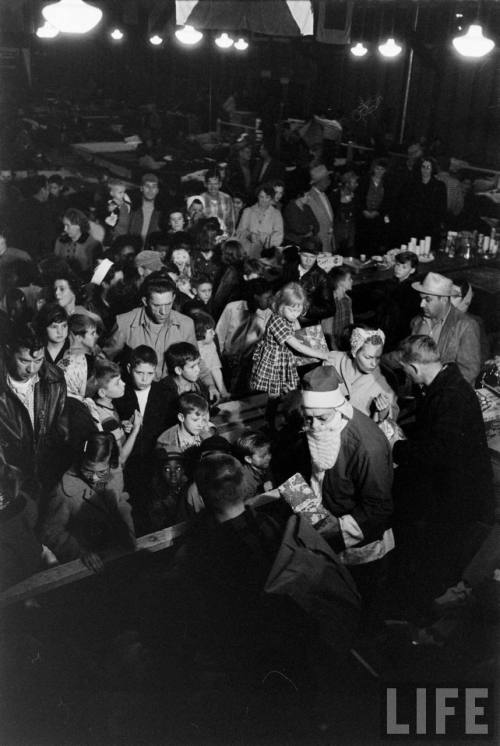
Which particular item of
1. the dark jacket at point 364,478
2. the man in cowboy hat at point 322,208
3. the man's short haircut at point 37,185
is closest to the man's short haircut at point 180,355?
the dark jacket at point 364,478

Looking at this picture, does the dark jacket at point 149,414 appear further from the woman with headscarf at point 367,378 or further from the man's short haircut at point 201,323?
the woman with headscarf at point 367,378

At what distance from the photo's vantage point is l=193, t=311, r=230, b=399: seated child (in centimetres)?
555

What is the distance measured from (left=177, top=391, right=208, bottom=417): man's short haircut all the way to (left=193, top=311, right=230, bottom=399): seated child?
1.20 m

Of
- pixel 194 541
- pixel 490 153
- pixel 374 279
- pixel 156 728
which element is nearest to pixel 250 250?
pixel 374 279

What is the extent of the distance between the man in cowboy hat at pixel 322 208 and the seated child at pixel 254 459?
5461 mm

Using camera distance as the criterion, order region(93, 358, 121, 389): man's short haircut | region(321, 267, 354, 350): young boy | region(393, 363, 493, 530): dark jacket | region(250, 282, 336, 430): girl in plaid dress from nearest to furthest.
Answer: region(393, 363, 493, 530): dark jacket < region(93, 358, 121, 389): man's short haircut < region(250, 282, 336, 430): girl in plaid dress < region(321, 267, 354, 350): young boy

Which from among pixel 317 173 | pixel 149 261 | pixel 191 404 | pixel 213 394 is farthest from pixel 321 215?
pixel 191 404

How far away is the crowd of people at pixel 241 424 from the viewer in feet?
11.6

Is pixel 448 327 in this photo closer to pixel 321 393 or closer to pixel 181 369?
pixel 181 369

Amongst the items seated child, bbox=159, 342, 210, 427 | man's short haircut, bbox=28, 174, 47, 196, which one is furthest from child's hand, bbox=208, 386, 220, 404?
man's short haircut, bbox=28, 174, 47, 196

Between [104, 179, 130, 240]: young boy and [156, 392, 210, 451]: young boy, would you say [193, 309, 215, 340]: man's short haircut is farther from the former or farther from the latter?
[104, 179, 130, 240]: young boy

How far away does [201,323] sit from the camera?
557 centimetres

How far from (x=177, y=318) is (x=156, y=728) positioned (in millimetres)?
2927

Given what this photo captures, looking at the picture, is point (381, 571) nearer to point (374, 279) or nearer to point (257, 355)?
point (257, 355)
